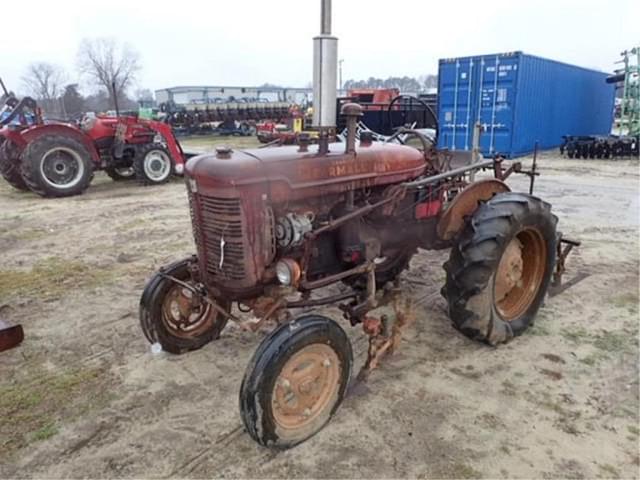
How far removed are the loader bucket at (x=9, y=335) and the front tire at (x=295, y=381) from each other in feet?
4.56

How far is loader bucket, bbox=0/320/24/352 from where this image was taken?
2.64m

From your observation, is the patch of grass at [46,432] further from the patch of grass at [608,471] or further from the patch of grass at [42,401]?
the patch of grass at [608,471]

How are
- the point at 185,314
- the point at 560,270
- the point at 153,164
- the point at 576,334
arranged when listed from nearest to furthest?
the point at 185,314 → the point at 576,334 → the point at 560,270 → the point at 153,164

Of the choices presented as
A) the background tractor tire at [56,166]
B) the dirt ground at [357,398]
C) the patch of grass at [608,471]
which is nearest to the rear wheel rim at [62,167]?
the background tractor tire at [56,166]

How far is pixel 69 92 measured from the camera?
38188 millimetres

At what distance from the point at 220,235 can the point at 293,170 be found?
45 cm

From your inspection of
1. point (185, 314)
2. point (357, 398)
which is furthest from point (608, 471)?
point (185, 314)

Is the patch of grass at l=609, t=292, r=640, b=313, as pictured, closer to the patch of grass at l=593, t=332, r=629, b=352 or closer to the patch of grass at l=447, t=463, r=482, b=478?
the patch of grass at l=593, t=332, r=629, b=352

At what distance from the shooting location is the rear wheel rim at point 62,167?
27.3ft

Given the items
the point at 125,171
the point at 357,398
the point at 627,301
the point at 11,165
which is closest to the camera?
the point at 357,398

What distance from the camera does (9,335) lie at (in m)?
2.67

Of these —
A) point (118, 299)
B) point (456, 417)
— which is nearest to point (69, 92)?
point (118, 299)

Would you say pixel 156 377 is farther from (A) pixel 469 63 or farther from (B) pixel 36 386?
(A) pixel 469 63

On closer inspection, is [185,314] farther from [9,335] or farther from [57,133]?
[57,133]
